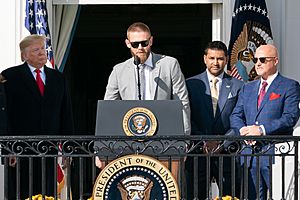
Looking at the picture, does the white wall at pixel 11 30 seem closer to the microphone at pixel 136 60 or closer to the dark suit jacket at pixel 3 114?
the dark suit jacket at pixel 3 114

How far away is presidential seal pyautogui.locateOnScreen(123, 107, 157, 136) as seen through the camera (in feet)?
25.2

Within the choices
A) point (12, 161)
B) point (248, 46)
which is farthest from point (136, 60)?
point (248, 46)

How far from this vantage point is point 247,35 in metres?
9.92

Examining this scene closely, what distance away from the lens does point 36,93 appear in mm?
8555

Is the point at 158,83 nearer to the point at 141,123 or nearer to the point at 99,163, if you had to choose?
the point at 141,123

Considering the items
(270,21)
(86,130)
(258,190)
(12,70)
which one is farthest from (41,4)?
(86,130)

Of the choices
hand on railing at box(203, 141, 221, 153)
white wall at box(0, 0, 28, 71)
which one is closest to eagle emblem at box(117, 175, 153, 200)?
hand on railing at box(203, 141, 221, 153)

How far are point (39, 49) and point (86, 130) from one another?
5.96 m

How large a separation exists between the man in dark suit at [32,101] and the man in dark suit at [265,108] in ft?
5.38

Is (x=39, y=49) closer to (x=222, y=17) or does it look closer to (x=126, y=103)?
(x=126, y=103)

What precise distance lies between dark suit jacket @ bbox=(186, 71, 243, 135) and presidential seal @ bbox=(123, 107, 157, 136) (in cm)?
100

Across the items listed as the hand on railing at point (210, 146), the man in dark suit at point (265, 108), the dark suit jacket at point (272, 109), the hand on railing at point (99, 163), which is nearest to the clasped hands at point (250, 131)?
the man in dark suit at point (265, 108)

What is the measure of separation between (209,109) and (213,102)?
0.09m

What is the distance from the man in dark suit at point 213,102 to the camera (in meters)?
8.61
